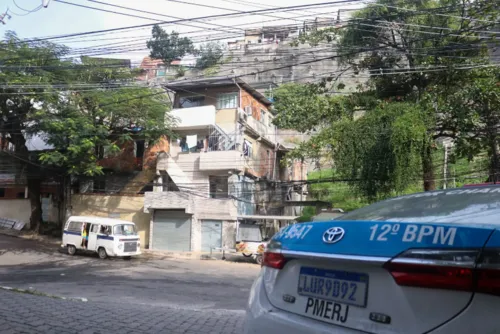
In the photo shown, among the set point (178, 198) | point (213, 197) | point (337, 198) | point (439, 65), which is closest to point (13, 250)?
point (178, 198)

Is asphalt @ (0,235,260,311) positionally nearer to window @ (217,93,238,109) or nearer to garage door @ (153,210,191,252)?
garage door @ (153,210,191,252)

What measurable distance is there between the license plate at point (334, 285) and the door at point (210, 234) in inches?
883

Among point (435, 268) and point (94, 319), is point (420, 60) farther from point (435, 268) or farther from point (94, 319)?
point (435, 268)

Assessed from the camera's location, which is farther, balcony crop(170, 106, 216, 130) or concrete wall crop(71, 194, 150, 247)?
concrete wall crop(71, 194, 150, 247)

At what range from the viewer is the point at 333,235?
2.11 metres

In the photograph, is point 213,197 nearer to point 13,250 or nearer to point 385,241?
point 13,250

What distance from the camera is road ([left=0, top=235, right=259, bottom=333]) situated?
4.72m

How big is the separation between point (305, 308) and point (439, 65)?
13.3 metres

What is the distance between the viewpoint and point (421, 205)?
7.72 feet

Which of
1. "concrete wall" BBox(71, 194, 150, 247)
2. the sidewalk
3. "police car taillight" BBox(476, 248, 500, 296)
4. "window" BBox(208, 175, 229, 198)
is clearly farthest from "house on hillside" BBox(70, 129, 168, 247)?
"police car taillight" BBox(476, 248, 500, 296)

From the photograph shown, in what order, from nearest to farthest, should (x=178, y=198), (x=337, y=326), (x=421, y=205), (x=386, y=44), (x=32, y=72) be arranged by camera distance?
1. (x=337, y=326)
2. (x=421, y=205)
3. (x=386, y=44)
4. (x=32, y=72)
5. (x=178, y=198)

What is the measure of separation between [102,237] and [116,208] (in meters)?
7.08

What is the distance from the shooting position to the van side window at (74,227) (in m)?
21.5

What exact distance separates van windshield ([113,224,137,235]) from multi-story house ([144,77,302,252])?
3.66 meters
